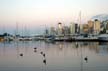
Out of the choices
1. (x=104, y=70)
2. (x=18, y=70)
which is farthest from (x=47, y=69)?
(x=104, y=70)

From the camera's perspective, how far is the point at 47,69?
2388cm

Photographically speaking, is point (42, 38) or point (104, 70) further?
point (42, 38)

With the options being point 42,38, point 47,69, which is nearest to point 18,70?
point 47,69

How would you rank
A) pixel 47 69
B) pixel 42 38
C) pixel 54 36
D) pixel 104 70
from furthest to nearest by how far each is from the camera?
pixel 42 38
pixel 54 36
pixel 47 69
pixel 104 70

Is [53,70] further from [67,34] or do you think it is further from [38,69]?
[67,34]

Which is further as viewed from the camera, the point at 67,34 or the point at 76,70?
the point at 67,34

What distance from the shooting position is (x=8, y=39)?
134625 mm

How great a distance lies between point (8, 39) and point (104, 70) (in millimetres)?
115502

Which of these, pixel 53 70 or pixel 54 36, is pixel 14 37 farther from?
pixel 53 70

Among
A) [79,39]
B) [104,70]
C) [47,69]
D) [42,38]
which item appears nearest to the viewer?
[104,70]

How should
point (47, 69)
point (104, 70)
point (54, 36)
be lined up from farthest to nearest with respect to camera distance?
point (54, 36) → point (47, 69) → point (104, 70)

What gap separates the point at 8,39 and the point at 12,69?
112 meters

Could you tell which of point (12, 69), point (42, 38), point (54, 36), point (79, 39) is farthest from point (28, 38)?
point (12, 69)

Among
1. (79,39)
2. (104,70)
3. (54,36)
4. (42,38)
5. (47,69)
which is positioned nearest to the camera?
(104,70)
